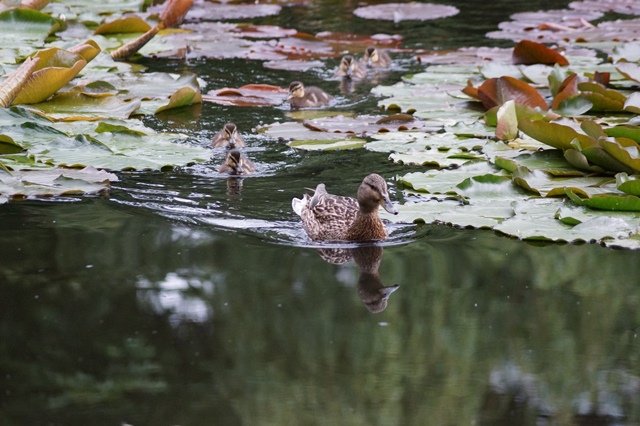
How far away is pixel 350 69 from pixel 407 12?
14.8 feet

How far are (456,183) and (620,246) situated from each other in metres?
1.49

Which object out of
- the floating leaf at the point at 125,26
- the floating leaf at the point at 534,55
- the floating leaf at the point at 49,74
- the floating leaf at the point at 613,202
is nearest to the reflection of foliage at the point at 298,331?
the floating leaf at the point at 613,202

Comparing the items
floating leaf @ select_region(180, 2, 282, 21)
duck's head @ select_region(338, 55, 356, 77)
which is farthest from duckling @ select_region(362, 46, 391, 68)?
floating leaf @ select_region(180, 2, 282, 21)

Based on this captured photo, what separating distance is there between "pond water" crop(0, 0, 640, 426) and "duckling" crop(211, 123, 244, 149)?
3.77ft

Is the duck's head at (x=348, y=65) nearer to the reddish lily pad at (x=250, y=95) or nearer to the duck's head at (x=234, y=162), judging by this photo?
the reddish lily pad at (x=250, y=95)

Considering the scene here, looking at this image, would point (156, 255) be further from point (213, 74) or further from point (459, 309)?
point (213, 74)

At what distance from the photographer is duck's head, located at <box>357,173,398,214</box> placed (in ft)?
19.5

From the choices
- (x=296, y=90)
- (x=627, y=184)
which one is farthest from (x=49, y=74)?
(x=627, y=184)

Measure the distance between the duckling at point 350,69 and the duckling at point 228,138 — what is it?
3101 mm

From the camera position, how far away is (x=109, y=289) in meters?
5.14

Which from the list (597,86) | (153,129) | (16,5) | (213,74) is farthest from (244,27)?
(597,86)

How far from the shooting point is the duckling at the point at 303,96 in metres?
9.78

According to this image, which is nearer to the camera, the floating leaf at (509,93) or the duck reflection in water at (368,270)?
the duck reflection in water at (368,270)

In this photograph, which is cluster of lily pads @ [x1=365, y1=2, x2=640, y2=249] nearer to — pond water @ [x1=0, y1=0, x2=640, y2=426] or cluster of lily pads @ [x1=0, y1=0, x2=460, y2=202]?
pond water @ [x1=0, y1=0, x2=640, y2=426]
